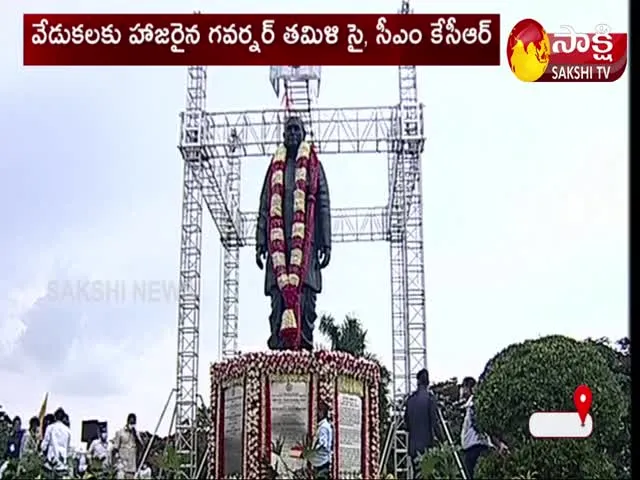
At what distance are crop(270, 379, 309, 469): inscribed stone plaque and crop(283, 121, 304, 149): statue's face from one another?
8.36ft

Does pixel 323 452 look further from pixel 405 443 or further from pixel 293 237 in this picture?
pixel 405 443

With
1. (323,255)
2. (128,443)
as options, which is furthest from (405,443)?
(128,443)

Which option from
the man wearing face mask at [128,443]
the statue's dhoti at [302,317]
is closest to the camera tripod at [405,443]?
the statue's dhoti at [302,317]

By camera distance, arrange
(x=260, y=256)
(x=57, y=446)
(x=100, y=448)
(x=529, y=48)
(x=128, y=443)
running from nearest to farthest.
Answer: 1. (x=529, y=48)
2. (x=57, y=446)
3. (x=100, y=448)
4. (x=128, y=443)
5. (x=260, y=256)

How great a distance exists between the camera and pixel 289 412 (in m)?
9.09

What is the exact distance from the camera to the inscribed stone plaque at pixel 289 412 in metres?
9.00

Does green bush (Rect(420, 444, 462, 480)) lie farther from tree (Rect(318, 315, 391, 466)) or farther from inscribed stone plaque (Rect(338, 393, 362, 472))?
tree (Rect(318, 315, 391, 466))

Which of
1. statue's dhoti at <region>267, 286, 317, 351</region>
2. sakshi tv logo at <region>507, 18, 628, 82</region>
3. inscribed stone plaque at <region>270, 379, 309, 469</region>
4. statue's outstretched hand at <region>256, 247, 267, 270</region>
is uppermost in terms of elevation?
sakshi tv logo at <region>507, 18, 628, 82</region>

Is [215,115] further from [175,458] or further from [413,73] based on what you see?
[175,458]

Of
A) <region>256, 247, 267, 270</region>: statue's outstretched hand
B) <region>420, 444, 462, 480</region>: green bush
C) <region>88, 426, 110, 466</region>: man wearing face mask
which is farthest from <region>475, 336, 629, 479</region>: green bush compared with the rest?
<region>88, 426, 110, 466</region>: man wearing face mask

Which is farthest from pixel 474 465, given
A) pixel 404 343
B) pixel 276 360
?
pixel 404 343

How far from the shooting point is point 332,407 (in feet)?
29.9

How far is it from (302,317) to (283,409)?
1.34 m

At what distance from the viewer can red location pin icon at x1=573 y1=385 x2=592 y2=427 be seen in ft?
31.0
